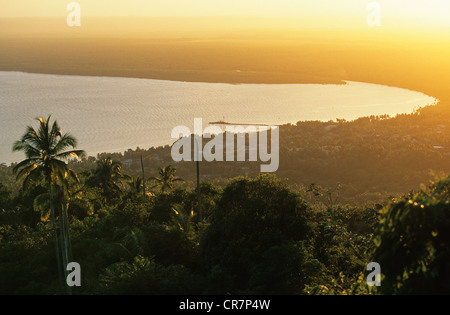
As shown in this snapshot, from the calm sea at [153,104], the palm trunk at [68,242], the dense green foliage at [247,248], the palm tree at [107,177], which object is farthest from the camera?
the calm sea at [153,104]

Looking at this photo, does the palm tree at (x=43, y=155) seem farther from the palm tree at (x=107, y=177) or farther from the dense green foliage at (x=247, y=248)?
the palm tree at (x=107, y=177)

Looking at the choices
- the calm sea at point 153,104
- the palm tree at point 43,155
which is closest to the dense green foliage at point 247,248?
the palm tree at point 43,155

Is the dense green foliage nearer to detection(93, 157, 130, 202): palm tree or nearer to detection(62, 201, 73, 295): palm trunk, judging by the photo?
detection(62, 201, 73, 295): palm trunk

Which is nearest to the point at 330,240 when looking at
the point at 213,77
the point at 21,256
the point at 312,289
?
the point at 312,289

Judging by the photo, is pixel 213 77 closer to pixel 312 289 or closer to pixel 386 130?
pixel 386 130

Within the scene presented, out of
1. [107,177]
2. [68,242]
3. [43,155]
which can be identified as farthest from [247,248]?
[107,177]

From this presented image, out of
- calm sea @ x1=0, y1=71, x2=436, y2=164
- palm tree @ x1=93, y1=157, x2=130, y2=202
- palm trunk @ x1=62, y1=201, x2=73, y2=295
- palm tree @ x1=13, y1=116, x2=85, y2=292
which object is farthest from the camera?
calm sea @ x1=0, y1=71, x2=436, y2=164

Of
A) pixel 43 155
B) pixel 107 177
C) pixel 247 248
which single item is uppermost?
pixel 43 155

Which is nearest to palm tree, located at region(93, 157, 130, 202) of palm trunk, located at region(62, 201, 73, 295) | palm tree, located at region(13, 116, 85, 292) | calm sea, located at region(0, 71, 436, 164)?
palm trunk, located at region(62, 201, 73, 295)

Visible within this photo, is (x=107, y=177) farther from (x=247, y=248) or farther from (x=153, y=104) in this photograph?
(x=153, y=104)
